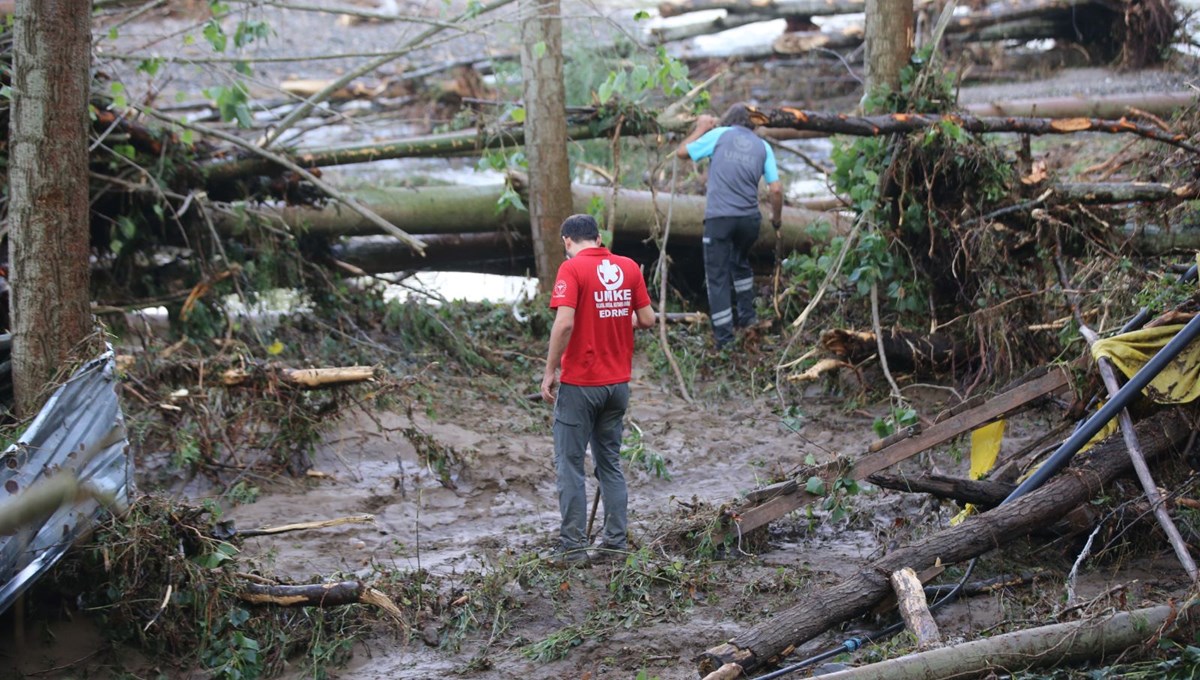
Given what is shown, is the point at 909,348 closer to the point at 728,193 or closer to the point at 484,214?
the point at 728,193

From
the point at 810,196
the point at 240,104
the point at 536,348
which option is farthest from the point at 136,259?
the point at 810,196

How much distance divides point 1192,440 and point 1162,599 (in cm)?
106

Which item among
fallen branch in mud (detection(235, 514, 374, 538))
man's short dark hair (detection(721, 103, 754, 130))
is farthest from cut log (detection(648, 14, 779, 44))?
fallen branch in mud (detection(235, 514, 374, 538))

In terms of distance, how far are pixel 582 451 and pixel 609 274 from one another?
3.10ft

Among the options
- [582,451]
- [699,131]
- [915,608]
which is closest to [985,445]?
[915,608]

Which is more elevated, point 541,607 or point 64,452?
point 64,452

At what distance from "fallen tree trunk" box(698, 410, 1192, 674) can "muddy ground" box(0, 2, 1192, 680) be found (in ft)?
0.67

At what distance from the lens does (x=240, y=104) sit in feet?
26.1

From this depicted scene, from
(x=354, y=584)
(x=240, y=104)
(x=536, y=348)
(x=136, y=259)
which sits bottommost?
(x=536, y=348)

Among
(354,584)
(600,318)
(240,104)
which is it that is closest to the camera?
(354,584)

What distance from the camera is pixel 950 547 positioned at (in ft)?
16.4

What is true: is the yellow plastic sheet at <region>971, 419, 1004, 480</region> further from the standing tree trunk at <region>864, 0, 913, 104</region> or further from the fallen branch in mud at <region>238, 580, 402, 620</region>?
the standing tree trunk at <region>864, 0, 913, 104</region>

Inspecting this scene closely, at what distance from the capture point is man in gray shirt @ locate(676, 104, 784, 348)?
9375 millimetres

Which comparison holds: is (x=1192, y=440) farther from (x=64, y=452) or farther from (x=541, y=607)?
(x=64, y=452)
